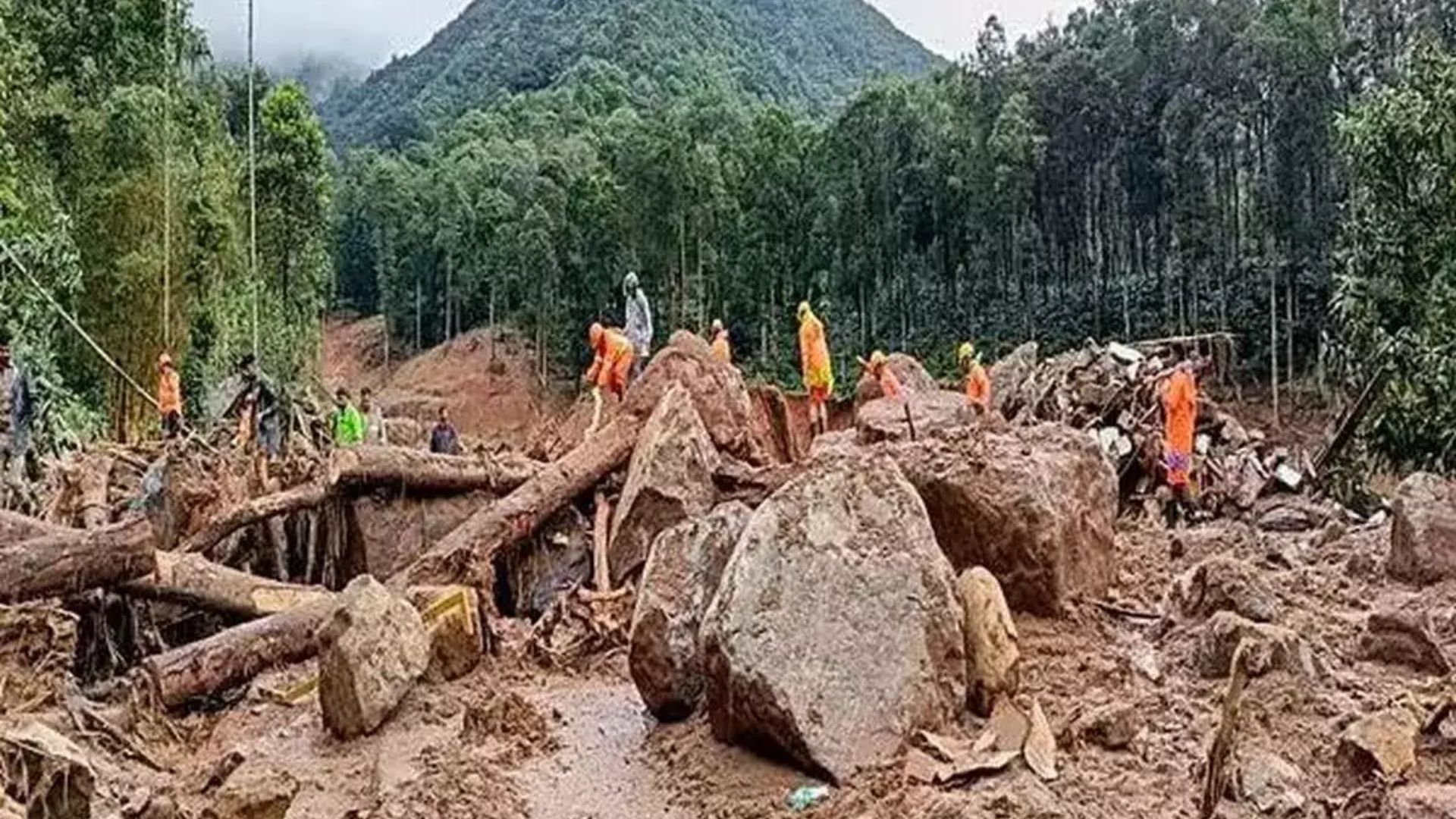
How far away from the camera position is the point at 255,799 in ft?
22.1

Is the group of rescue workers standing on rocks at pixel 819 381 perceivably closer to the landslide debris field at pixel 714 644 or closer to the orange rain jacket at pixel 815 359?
the orange rain jacket at pixel 815 359

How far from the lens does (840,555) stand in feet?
22.2

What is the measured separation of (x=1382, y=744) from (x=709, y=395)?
24.5 feet

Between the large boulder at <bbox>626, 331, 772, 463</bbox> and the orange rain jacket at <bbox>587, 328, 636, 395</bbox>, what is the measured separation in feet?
1.70

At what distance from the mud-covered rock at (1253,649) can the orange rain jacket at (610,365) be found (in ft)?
23.6

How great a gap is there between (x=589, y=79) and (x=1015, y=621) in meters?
102

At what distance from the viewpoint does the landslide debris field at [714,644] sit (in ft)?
20.5

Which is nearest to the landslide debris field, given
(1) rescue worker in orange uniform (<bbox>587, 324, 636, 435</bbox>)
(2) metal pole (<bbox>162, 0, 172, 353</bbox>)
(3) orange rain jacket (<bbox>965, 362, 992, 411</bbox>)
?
(1) rescue worker in orange uniform (<bbox>587, 324, 636, 435</bbox>)

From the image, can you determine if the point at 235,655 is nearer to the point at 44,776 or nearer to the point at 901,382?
the point at 44,776

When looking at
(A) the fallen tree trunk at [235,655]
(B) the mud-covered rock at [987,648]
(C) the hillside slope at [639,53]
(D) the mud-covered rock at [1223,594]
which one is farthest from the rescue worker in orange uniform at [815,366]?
(C) the hillside slope at [639,53]

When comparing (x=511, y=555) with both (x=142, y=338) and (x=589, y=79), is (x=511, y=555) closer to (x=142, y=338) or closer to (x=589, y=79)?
(x=142, y=338)

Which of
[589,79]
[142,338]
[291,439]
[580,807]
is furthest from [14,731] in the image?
[589,79]

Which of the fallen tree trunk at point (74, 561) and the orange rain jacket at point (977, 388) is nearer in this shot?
the fallen tree trunk at point (74, 561)

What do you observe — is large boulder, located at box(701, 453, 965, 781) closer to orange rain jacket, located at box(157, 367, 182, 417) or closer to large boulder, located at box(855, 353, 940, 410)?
large boulder, located at box(855, 353, 940, 410)
